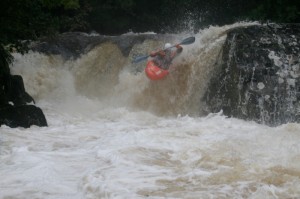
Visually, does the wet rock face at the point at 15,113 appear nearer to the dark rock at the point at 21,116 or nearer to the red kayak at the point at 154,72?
the dark rock at the point at 21,116

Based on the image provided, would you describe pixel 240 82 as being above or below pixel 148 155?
above

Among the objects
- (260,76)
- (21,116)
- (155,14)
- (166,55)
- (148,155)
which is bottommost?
(148,155)

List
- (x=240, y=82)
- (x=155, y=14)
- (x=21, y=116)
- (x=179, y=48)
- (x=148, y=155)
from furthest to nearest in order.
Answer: (x=155, y=14)
(x=179, y=48)
(x=240, y=82)
(x=21, y=116)
(x=148, y=155)

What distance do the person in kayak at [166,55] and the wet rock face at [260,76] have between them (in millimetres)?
1054

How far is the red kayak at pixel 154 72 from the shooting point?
30.6 ft

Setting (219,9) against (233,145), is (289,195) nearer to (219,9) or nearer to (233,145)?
(233,145)

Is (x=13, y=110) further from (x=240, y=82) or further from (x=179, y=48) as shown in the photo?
(x=240, y=82)

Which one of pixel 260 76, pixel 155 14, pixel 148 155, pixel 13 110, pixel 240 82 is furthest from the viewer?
pixel 155 14

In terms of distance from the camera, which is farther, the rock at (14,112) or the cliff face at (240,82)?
the cliff face at (240,82)

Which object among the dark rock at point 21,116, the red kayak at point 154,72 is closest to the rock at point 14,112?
the dark rock at point 21,116

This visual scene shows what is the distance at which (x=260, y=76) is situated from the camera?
824 cm

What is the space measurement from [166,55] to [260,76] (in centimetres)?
212

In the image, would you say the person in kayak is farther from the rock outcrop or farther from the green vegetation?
the green vegetation

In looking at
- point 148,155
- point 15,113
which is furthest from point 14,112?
point 148,155
